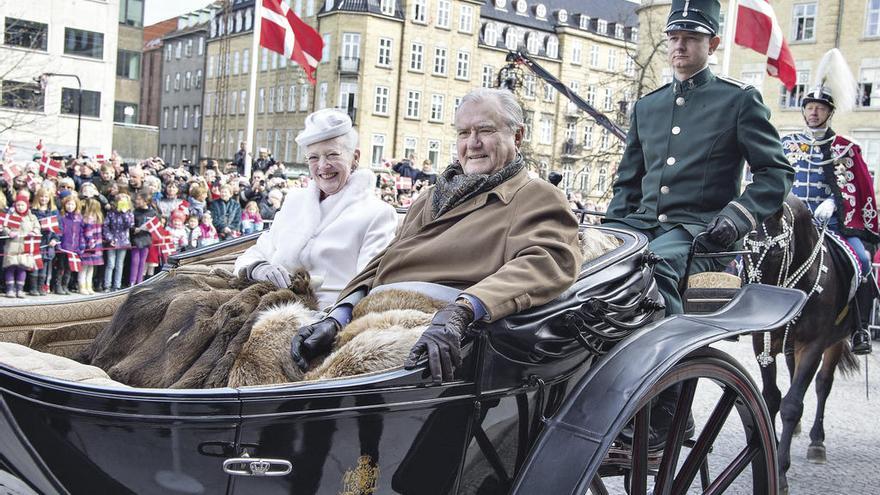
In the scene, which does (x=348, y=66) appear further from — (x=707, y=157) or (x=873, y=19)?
(x=707, y=157)

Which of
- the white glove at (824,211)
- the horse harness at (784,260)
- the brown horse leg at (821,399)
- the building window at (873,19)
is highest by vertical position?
the building window at (873,19)

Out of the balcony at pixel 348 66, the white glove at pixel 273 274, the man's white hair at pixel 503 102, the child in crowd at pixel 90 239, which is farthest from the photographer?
the balcony at pixel 348 66

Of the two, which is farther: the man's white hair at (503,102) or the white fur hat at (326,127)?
the white fur hat at (326,127)

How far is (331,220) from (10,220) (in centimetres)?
856

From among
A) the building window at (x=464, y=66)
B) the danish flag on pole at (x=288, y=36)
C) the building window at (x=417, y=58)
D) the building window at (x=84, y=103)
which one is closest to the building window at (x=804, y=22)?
the building window at (x=464, y=66)

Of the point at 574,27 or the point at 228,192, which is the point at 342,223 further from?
the point at 574,27

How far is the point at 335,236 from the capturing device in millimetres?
4242

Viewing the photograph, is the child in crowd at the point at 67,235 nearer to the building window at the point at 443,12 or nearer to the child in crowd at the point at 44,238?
the child in crowd at the point at 44,238

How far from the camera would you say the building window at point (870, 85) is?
38.5 m

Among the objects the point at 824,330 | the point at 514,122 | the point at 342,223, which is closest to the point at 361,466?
the point at 514,122

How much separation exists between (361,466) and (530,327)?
69cm

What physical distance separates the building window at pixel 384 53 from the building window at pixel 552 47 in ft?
50.0

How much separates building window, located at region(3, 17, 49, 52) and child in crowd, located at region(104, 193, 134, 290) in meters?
27.1

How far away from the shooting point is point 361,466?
7.47ft
